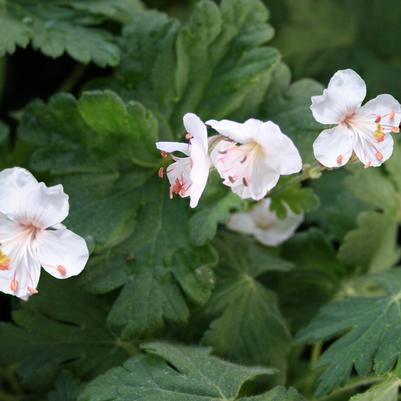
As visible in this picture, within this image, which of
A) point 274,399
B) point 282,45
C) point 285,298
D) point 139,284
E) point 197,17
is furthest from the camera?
point 282,45

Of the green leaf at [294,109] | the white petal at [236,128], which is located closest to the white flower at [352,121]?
the white petal at [236,128]

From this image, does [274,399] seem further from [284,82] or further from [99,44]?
[99,44]

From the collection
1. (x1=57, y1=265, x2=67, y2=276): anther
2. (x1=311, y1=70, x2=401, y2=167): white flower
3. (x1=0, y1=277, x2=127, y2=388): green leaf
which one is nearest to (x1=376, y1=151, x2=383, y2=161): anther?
(x1=311, y1=70, x2=401, y2=167): white flower

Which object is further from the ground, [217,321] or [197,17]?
[197,17]

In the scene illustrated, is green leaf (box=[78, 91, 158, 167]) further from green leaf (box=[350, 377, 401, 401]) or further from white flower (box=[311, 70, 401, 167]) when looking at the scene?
green leaf (box=[350, 377, 401, 401])

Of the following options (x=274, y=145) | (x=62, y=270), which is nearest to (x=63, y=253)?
(x=62, y=270)

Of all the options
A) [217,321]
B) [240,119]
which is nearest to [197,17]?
[240,119]
